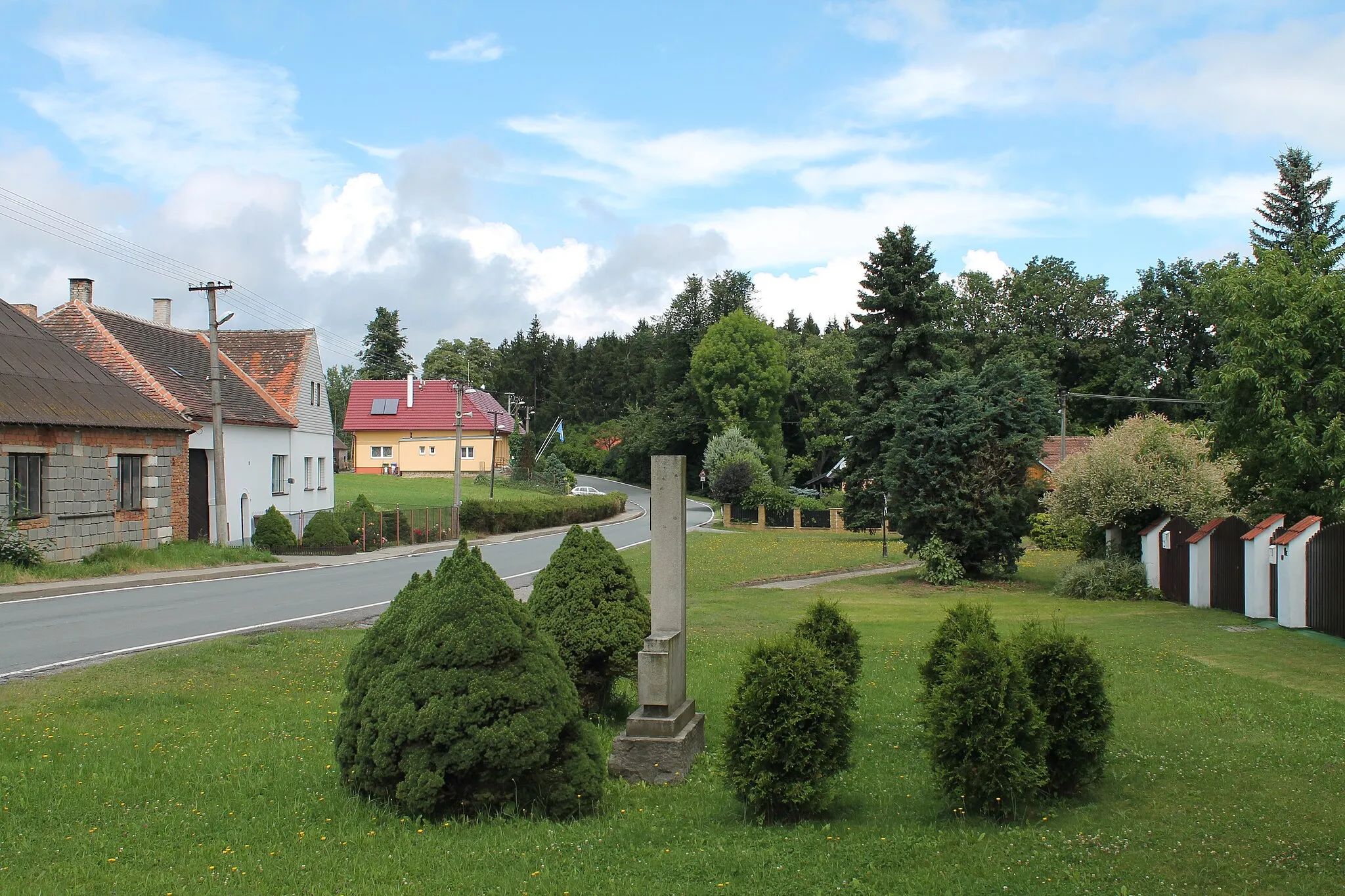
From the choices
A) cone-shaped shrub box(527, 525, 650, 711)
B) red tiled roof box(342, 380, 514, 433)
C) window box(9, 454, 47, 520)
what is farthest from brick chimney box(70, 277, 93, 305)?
red tiled roof box(342, 380, 514, 433)

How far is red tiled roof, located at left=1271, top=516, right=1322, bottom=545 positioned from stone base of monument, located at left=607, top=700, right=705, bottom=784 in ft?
42.4

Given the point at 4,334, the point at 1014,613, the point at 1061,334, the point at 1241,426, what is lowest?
the point at 1014,613

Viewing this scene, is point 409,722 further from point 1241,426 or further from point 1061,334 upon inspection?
point 1061,334

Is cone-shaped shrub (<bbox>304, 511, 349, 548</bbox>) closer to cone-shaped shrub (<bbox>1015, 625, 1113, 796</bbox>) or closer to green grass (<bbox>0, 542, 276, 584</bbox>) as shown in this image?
green grass (<bbox>0, 542, 276, 584</bbox>)

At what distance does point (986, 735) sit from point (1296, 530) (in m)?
12.9

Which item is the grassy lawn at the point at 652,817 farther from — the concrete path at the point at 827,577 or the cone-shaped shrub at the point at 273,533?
the cone-shaped shrub at the point at 273,533

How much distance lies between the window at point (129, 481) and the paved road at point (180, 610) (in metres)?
3.52

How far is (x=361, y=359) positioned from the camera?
375 ft

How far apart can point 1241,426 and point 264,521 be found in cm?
2601

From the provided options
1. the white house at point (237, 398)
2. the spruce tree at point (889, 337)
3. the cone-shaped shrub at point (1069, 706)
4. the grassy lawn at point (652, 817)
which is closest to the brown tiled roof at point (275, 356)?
the white house at point (237, 398)

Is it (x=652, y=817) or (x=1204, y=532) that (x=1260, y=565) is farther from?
(x=652, y=817)

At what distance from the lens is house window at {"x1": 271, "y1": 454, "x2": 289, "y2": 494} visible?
37.4 metres

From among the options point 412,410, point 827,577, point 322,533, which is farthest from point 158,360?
point 412,410

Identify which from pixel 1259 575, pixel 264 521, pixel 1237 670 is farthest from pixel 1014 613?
pixel 264 521
